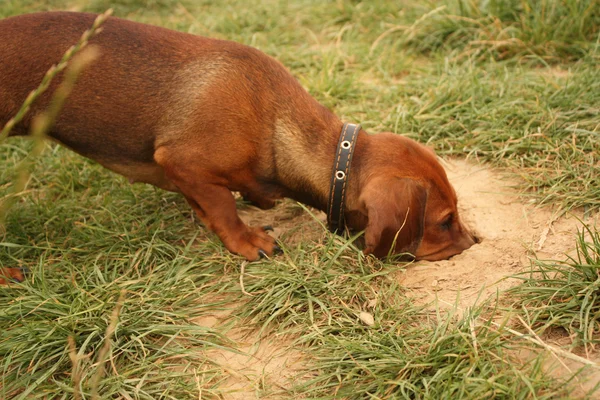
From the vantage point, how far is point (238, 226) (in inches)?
163

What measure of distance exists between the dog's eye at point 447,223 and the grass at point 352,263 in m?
0.37

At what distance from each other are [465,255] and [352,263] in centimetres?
72

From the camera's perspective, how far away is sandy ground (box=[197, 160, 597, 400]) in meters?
3.23

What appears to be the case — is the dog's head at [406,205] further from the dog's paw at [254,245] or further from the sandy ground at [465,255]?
the dog's paw at [254,245]

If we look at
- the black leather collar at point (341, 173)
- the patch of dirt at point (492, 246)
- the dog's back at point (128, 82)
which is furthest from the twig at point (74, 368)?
the patch of dirt at point (492, 246)

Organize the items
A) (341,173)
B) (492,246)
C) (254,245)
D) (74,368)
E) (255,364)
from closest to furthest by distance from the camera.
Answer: (74,368) → (255,364) → (341,173) → (492,246) → (254,245)

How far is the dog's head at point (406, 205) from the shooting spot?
3.56m

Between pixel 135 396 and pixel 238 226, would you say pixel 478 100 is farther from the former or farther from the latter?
pixel 135 396

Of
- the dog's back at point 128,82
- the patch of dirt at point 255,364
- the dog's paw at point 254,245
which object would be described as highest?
the dog's back at point 128,82

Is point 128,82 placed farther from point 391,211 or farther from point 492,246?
point 492,246

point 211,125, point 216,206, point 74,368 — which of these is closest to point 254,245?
point 216,206

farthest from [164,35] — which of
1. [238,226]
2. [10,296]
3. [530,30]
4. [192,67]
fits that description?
[530,30]

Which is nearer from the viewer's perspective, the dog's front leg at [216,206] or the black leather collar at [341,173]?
the black leather collar at [341,173]

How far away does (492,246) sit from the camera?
Result: 397 cm
